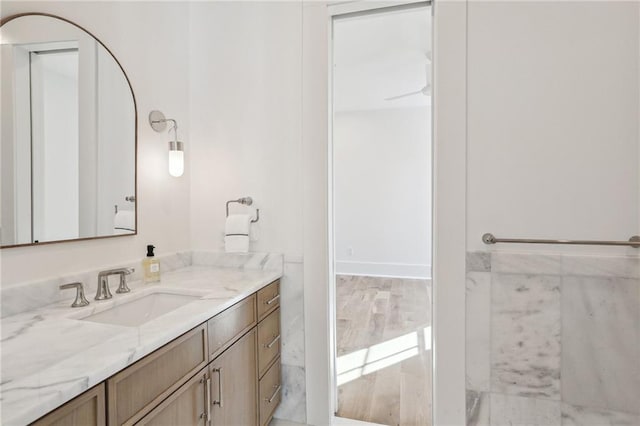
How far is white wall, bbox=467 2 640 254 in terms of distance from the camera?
4.19 feet

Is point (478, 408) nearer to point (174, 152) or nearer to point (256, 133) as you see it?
point (256, 133)

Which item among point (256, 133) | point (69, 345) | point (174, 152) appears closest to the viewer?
point (69, 345)

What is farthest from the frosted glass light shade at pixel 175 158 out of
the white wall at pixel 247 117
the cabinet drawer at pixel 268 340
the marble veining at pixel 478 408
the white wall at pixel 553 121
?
the marble veining at pixel 478 408

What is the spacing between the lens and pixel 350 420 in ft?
→ 5.64

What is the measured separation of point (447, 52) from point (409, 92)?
273cm

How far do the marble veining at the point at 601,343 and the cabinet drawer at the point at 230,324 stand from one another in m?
1.39

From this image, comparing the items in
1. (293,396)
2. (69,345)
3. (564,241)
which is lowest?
(293,396)

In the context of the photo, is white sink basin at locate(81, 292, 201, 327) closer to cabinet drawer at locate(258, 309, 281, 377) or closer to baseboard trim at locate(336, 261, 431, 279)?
cabinet drawer at locate(258, 309, 281, 377)

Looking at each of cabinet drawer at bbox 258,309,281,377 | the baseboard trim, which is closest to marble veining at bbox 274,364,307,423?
cabinet drawer at bbox 258,309,281,377

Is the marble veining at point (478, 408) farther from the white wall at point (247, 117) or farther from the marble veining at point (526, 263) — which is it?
the white wall at point (247, 117)

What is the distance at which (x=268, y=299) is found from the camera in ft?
5.15

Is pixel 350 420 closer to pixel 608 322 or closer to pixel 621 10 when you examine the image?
pixel 608 322

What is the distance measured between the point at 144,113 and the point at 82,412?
4.39 ft

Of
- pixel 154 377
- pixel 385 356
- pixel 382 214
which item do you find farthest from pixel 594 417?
pixel 382 214
